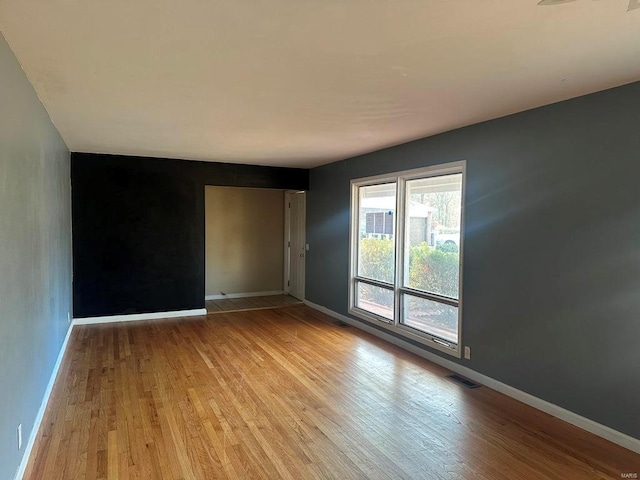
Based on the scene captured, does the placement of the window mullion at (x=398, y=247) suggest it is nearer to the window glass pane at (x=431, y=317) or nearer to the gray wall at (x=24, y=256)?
the window glass pane at (x=431, y=317)

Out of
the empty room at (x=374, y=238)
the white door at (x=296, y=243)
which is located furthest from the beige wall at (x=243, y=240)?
the empty room at (x=374, y=238)

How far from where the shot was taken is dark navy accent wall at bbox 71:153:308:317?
5887 mm

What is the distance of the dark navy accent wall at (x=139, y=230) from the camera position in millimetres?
5887

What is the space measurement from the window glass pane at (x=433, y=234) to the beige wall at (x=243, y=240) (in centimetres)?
414

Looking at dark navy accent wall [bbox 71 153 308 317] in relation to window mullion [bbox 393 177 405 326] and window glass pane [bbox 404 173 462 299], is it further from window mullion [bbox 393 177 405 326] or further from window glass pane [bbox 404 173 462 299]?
window glass pane [bbox 404 173 462 299]

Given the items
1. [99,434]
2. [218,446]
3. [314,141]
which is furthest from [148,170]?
[218,446]

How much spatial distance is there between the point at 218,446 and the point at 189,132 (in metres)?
3.08

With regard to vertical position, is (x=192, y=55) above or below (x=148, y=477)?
above

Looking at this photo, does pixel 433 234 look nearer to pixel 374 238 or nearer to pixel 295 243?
pixel 374 238

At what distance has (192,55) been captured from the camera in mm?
2316

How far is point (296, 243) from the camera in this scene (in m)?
8.20

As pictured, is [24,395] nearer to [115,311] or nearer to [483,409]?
[483,409]

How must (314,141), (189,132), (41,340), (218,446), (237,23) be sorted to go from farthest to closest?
(314,141) → (189,132) → (41,340) → (218,446) → (237,23)

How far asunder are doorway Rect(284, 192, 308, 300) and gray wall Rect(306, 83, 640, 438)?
12.8 feet
